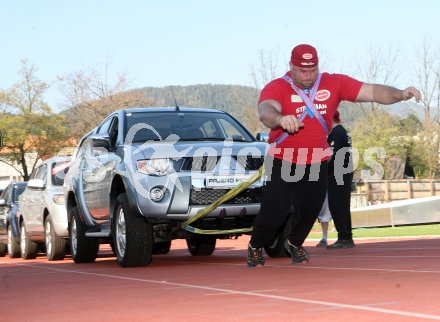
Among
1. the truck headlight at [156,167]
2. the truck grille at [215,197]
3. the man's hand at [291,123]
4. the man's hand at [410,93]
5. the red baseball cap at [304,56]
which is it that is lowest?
the truck grille at [215,197]

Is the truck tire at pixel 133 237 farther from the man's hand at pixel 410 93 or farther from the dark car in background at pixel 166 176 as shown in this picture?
the man's hand at pixel 410 93

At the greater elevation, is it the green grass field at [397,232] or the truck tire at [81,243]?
the truck tire at [81,243]

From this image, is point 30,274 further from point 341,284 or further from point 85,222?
point 341,284

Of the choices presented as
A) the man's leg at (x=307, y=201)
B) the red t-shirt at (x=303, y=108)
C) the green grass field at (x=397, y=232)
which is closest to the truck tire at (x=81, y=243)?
the man's leg at (x=307, y=201)

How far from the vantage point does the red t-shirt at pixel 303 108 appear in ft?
32.5

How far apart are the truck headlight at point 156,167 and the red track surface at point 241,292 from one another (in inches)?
43.5

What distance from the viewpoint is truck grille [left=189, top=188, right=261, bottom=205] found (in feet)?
39.1

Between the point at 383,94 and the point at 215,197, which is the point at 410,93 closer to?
the point at 383,94

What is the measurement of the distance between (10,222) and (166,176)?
31.1 ft

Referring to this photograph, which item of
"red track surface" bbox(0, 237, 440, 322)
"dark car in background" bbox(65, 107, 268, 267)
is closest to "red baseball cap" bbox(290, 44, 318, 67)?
"red track surface" bbox(0, 237, 440, 322)

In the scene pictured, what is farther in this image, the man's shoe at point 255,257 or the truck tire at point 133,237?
the truck tire at point 133,237

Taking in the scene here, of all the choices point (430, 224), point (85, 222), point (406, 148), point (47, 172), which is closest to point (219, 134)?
point (85, 222)

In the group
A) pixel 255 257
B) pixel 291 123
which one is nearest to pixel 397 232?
pixel 255 257

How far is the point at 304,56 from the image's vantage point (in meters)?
9.79
